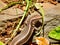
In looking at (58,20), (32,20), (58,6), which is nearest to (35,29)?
(32,20)

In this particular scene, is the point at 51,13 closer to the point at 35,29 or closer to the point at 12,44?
the point at 35,29

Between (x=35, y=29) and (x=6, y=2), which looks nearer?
(x=35, y=29)

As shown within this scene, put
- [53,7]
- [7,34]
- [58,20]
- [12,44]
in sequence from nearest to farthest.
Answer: [12,44]
[7,34]
[58,20]
[53,7]

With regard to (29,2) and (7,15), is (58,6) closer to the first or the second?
(29,2)

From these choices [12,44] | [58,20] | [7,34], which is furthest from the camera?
[58,20]

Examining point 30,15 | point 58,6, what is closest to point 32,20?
point 30,15

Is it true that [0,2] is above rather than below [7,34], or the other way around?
above

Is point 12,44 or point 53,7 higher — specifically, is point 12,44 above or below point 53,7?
below

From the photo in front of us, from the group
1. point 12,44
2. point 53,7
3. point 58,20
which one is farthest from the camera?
point 53,7

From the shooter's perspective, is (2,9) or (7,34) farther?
(2,9)
